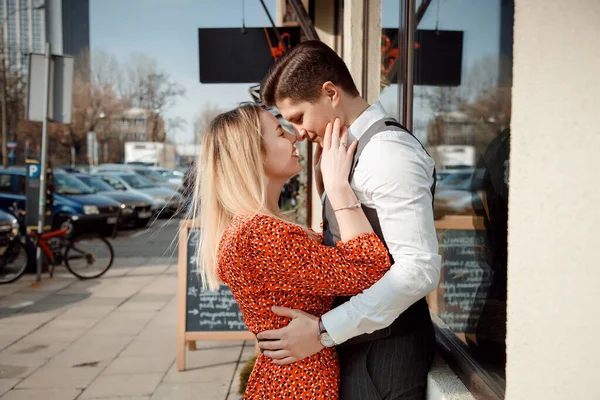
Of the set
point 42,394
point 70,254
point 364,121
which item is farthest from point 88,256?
point 364,121

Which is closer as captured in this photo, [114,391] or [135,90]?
[114,391]

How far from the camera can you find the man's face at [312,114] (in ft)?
6.07

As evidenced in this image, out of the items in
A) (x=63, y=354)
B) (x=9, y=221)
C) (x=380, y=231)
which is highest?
(x=380, y=231)

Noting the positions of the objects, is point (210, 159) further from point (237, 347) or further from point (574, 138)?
point (237, 347)

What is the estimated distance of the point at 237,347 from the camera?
5559 mm

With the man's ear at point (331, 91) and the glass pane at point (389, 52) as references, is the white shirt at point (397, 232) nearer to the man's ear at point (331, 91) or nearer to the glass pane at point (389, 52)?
the man's ear at point (331, 91)

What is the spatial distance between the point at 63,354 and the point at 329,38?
157 inches

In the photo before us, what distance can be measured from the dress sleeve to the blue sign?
859cm

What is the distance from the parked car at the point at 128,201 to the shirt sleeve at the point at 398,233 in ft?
53.2

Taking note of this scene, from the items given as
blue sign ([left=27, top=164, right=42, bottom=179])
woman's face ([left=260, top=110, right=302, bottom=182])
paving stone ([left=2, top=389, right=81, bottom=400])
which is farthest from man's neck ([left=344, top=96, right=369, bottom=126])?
blue sign ([left=27, top=164, right=42, bottom=179])

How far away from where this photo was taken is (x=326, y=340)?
1.62 metres

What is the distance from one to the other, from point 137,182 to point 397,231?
2104cm

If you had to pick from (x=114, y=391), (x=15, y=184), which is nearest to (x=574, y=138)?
(x=114, y=391)

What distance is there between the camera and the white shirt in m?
1.46
